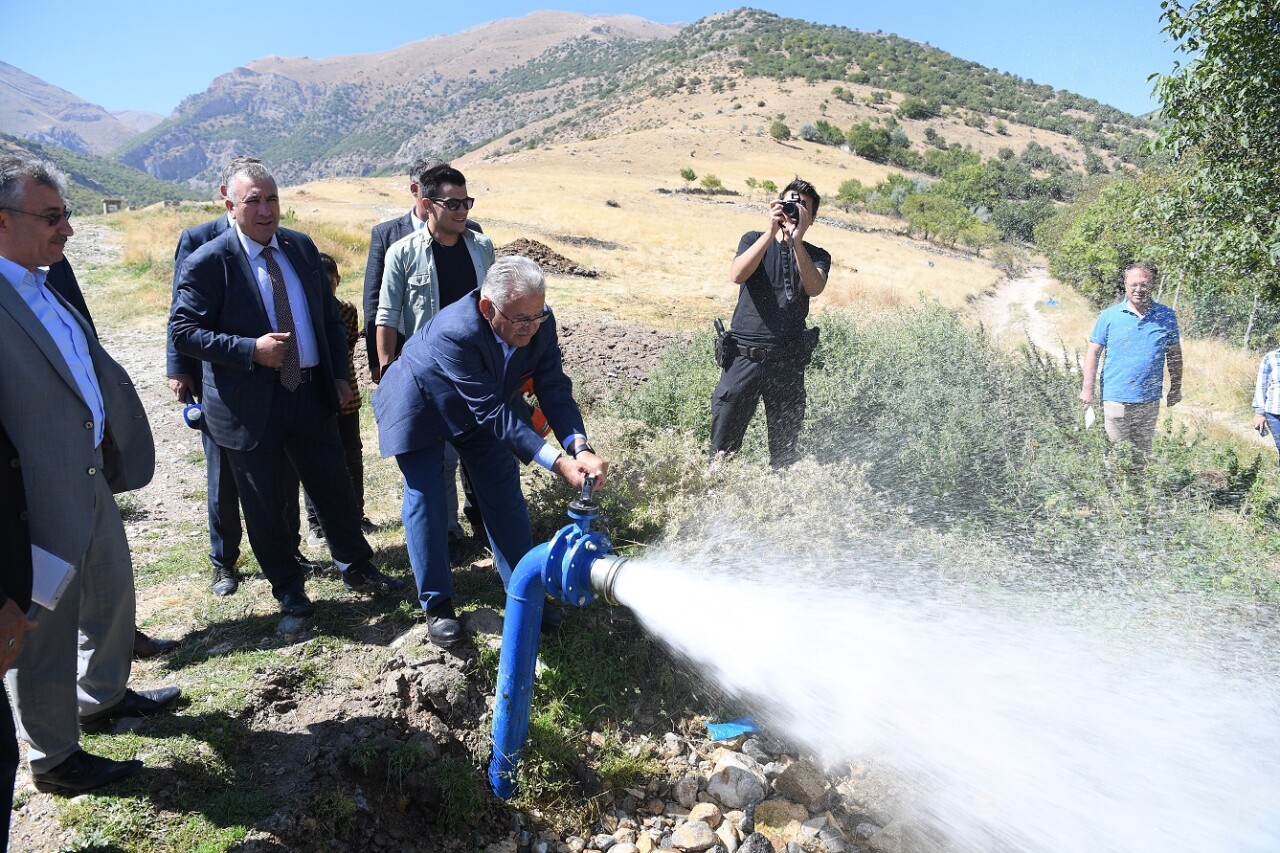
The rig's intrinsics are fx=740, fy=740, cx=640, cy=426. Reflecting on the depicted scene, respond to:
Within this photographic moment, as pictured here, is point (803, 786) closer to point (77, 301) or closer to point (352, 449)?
point (352, 449)

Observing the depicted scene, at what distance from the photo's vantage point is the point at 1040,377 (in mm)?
6500

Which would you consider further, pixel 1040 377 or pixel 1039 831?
pixel 1040 377

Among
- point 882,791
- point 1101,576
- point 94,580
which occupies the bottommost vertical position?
point 882,791

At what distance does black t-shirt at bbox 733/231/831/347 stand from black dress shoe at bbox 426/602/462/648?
7.45ft

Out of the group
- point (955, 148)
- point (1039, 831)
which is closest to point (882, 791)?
point (1039, 831)

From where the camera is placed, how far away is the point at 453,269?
400 centimetres

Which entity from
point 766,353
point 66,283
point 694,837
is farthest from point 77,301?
point 694,837

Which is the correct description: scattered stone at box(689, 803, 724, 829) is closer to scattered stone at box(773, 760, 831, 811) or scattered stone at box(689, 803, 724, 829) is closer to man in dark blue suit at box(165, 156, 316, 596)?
scattered stone at box(773, 760, 831, 811)

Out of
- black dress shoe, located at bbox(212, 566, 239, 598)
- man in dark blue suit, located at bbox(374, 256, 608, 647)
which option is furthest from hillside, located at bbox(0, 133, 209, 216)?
man in dark blue suit, located at bbox(374, 256, 608, 647)

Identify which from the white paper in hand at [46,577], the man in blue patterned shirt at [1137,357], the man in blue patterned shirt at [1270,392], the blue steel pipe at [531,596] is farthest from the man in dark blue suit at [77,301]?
the man in blue patterned shirt at [1270,392]

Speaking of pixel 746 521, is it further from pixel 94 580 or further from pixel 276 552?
pixel 94 580

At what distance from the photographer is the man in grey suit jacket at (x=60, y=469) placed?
84.9 inches

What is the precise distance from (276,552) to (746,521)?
7.80 ft

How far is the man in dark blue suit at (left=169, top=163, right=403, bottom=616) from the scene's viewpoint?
320cm
